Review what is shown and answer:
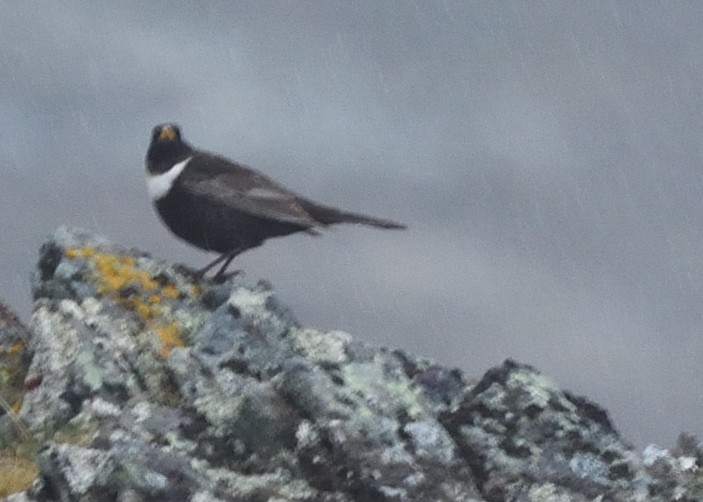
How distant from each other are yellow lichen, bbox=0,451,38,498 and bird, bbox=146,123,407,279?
5437 millimetres

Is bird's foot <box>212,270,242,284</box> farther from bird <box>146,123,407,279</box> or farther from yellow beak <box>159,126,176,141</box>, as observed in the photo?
yellow beak <box>159,126,176,141</box>

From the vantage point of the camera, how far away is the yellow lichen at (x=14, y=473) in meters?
8.60

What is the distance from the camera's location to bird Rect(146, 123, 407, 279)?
15.2 meters

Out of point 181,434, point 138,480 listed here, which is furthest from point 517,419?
point 138,480

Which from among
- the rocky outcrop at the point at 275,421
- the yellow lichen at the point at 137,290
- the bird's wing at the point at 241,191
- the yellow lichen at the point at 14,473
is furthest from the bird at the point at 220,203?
the yellow lichen at the point at 14,473

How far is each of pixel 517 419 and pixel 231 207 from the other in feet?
21.7

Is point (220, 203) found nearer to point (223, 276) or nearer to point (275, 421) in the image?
point (223, 276)

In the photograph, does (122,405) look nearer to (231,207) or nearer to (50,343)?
(50,343)

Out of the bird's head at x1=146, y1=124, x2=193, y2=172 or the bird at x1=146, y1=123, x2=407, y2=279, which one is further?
the bird's head at x1=146, y1=124, x2=193, y2=172

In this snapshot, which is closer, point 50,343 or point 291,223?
point 50,343

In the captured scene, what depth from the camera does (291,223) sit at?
51.2ft

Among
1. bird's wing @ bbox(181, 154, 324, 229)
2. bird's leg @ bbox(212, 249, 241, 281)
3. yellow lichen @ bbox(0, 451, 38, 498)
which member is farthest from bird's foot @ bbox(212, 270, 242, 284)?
yellow lichen @ bbox(0, 451, 38, 498)

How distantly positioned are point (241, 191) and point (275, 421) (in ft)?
23.9

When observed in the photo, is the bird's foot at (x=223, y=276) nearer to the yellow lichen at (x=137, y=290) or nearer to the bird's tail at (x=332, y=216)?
the yellow lichen at (x=137, y=290)
